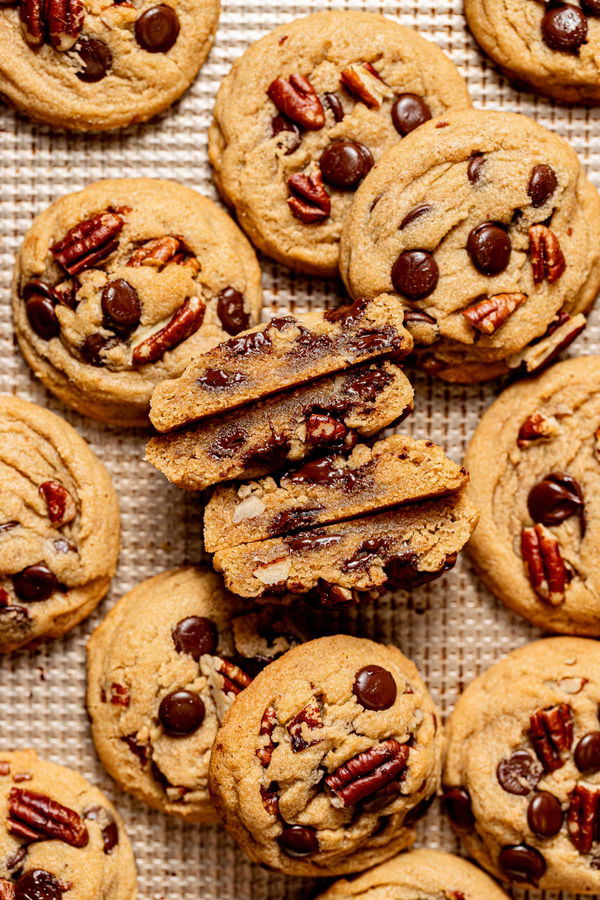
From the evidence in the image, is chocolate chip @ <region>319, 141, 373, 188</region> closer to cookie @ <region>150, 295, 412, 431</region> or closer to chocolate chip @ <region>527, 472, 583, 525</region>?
cookie @ <region>150, 295, 412, 431</region>

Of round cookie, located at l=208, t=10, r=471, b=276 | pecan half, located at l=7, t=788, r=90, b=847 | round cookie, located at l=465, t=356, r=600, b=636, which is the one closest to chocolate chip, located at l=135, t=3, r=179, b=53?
round cookie, located at l=208, t=10, r=471, b=276

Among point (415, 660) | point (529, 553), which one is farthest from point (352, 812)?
point (529, 553)

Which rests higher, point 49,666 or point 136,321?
point 136,321

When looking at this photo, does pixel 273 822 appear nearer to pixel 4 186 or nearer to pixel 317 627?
pixel 317 627

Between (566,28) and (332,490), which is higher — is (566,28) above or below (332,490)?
above

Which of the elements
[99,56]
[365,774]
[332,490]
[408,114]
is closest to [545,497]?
[332,490]

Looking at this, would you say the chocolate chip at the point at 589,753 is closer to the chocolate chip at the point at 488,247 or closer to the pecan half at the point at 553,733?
the pecan half at the point at 553,733

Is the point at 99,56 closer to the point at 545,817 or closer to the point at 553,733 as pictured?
the point at 553,733
